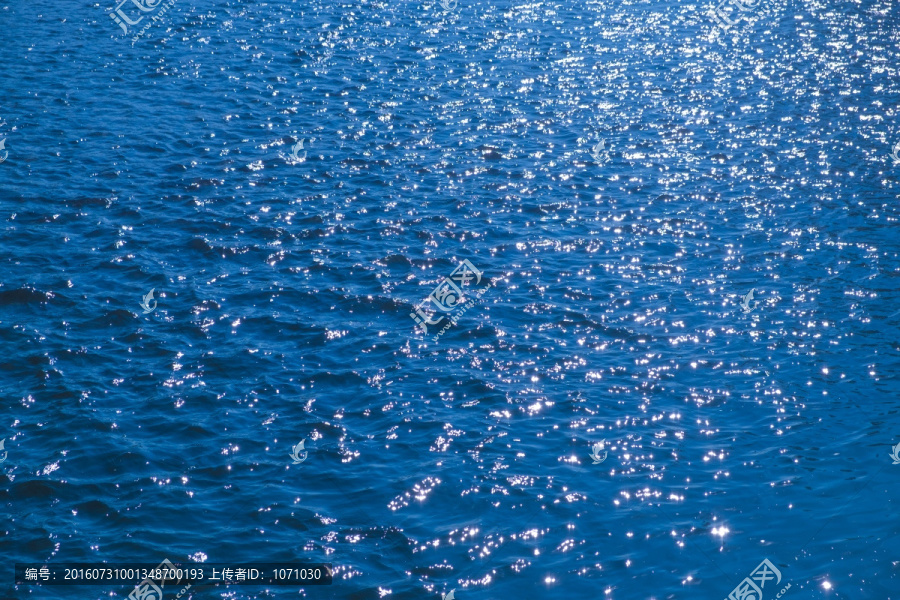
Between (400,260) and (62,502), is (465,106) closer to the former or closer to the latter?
(400,260)

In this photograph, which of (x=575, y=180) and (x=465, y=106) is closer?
(x=575, y=180)

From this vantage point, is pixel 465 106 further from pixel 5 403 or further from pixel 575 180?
pixel 5 403

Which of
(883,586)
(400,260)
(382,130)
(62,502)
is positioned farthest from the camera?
(382,130)

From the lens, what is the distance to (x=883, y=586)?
17297 mm

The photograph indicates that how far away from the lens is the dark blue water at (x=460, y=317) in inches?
715

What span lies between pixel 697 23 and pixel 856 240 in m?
18.9

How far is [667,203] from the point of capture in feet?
95.9

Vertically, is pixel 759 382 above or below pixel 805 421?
above

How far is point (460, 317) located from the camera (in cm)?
2438

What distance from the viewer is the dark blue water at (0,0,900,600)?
18.2 m

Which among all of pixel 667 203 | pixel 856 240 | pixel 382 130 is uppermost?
pixel 382 130

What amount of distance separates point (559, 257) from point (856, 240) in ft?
29.8

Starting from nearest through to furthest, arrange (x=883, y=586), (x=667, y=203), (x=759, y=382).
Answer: (x=883, y=586), (x=759, y=382), (x=667, y=203)

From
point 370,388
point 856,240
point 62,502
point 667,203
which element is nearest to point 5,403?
point 62,502
